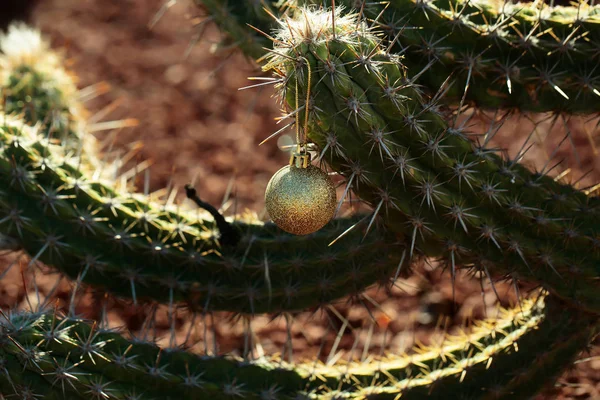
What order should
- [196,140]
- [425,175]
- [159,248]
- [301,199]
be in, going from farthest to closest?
[196,140] → [159,248] → [425,175] → [301,199]

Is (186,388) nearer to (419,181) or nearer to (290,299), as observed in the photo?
(290,299)

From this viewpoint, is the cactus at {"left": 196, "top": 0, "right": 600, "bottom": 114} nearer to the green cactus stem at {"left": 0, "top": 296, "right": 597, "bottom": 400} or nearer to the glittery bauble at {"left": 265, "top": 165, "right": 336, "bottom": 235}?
the glittery bauble at {"left": 265, "top": 165, "right": 336, "bottom": 235}

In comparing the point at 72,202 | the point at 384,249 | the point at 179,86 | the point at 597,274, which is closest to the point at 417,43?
the point at 384,249

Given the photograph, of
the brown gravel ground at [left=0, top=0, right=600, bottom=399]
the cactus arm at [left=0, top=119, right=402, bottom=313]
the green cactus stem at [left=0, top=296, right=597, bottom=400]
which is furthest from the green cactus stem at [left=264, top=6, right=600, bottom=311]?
the brown gravel ground at [left=0, top=0, right=600, bottom=399]

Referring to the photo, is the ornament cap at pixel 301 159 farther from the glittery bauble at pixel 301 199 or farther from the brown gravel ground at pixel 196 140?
the brown gravel ground at pixel 196 140

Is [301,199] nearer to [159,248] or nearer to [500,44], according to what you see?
[159,248]

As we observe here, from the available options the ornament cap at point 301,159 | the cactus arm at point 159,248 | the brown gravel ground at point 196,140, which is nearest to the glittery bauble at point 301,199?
the ornament cap at point 301,159

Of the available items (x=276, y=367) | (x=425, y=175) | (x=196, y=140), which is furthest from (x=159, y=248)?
(x=196, y=140)
